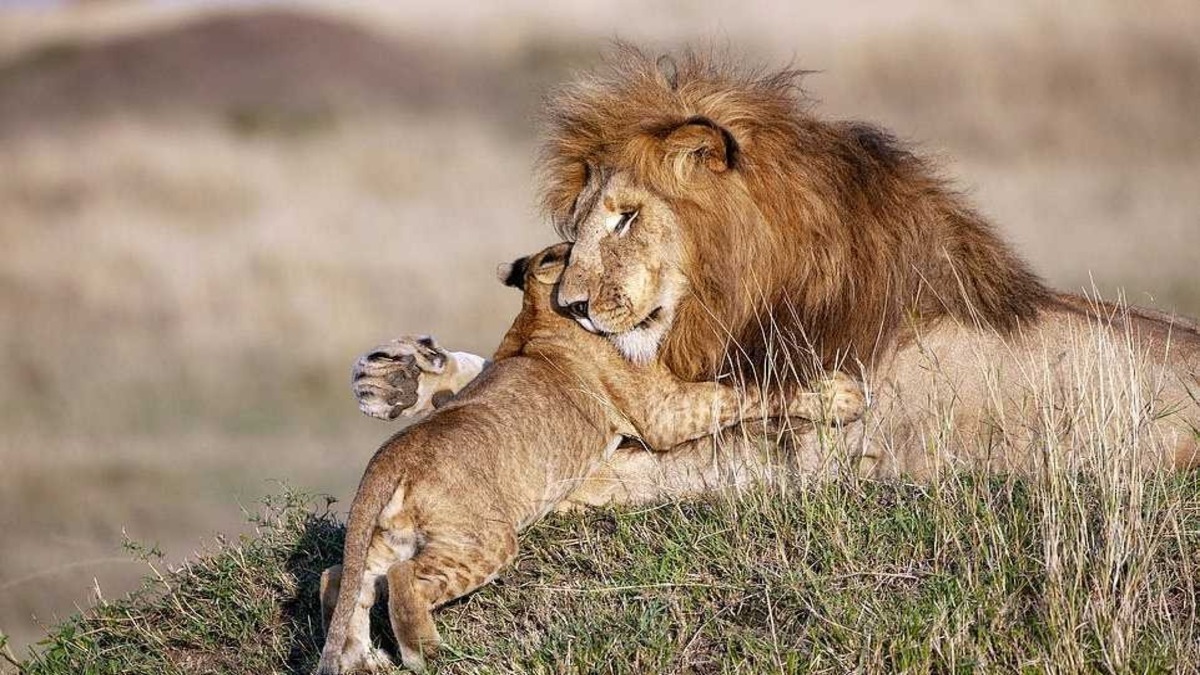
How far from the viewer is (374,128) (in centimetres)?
2339

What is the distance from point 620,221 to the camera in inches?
213

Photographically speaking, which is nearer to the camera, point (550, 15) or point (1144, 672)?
point (1144, 672)

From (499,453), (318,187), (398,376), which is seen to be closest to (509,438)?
(499,453)

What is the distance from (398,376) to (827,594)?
1.84m

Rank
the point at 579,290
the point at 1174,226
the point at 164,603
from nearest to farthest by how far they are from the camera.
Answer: the point at 579,290 < the point at 164,603 < the point at 1174,226

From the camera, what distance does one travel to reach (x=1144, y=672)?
4.12 meters

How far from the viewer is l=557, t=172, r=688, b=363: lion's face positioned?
17.5 ft

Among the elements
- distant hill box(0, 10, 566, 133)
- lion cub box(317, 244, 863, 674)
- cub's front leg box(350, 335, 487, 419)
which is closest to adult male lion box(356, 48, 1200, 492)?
lion cub box(317, 244, 863, 674)

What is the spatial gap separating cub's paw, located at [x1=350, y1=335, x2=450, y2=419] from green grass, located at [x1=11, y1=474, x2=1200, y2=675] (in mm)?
645

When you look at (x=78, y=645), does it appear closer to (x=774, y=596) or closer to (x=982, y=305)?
(x=774, y=596)

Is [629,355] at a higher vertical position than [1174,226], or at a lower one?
higher

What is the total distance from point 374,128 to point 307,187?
9.47ft

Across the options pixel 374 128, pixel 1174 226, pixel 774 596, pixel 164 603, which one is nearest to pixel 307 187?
pixel 374 128

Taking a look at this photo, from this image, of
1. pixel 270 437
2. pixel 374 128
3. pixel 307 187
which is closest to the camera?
pixel 270 437
